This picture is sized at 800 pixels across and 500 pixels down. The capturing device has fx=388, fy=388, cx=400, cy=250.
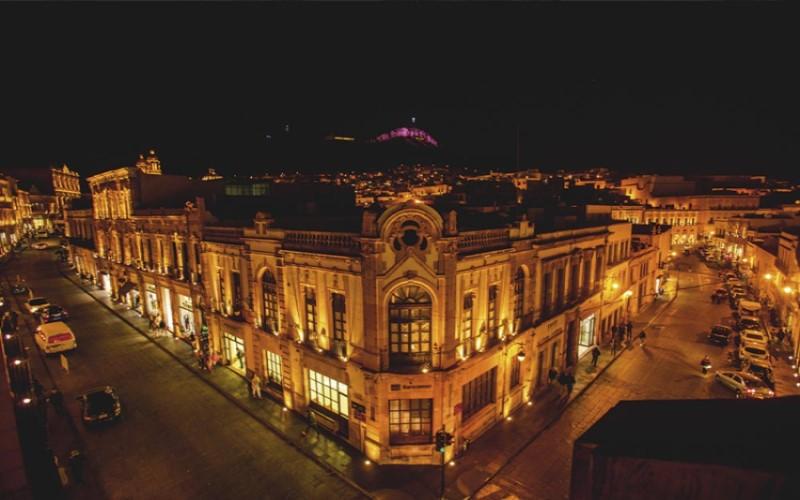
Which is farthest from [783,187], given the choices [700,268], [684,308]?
[684,308]

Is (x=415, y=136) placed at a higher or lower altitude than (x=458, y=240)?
higher

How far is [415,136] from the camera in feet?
166

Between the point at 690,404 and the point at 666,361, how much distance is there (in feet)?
96.0

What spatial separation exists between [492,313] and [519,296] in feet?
8.45

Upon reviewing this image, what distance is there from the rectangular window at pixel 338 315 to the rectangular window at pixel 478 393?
6.37m

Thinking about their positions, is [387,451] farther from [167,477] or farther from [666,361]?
[666,361]

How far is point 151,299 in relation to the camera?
37281mm

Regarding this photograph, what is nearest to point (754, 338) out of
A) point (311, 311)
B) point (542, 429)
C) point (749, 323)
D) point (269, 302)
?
point (749, 323)

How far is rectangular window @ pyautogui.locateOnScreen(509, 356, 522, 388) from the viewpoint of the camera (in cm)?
2148

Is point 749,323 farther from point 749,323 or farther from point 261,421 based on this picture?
point 261,421

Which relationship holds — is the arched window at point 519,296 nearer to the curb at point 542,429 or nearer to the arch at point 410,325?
the curb at point 542,429

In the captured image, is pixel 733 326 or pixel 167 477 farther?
pixel 733 326

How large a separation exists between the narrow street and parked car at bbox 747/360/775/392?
2.99ft

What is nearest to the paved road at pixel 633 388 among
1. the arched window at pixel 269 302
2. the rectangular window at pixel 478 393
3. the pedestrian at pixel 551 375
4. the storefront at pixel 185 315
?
the pedestrian at pixel 551 375
